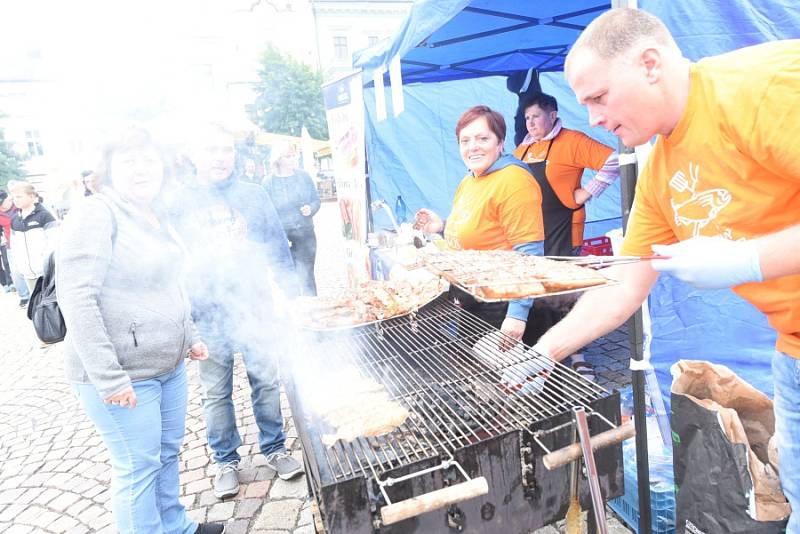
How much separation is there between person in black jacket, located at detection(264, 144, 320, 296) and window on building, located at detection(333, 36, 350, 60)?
4309 centimetres

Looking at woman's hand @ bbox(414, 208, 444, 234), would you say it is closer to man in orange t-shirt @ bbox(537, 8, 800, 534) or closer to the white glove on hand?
man in orange t-shirt @ bbox(537, 8, 800, 534)

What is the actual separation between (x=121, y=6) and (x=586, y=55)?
6391mm

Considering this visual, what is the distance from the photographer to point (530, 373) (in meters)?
2.21

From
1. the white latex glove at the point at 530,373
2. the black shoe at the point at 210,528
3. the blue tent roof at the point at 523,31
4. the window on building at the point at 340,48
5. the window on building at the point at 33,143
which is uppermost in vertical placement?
the window on building at the point at 340,48

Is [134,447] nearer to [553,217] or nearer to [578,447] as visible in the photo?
[578,447]

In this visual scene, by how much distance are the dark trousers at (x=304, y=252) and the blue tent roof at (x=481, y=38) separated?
247 cm

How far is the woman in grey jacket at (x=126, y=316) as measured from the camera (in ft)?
7.31

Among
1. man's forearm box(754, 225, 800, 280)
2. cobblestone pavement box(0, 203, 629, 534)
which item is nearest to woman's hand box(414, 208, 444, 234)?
cobblestone pavement box(0, 203, 629, 534)

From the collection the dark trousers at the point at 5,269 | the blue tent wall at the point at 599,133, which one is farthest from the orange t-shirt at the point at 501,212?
the dark trousers at the point at 5,269

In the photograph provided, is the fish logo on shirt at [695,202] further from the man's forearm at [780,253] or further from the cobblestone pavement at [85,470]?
the cobblestone pavement at [85,470]

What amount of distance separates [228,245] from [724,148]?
3.07 m

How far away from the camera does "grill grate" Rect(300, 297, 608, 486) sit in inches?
73.0

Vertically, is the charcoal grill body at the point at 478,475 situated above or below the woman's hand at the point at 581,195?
below

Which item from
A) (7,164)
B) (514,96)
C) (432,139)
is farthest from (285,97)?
(432,139)
